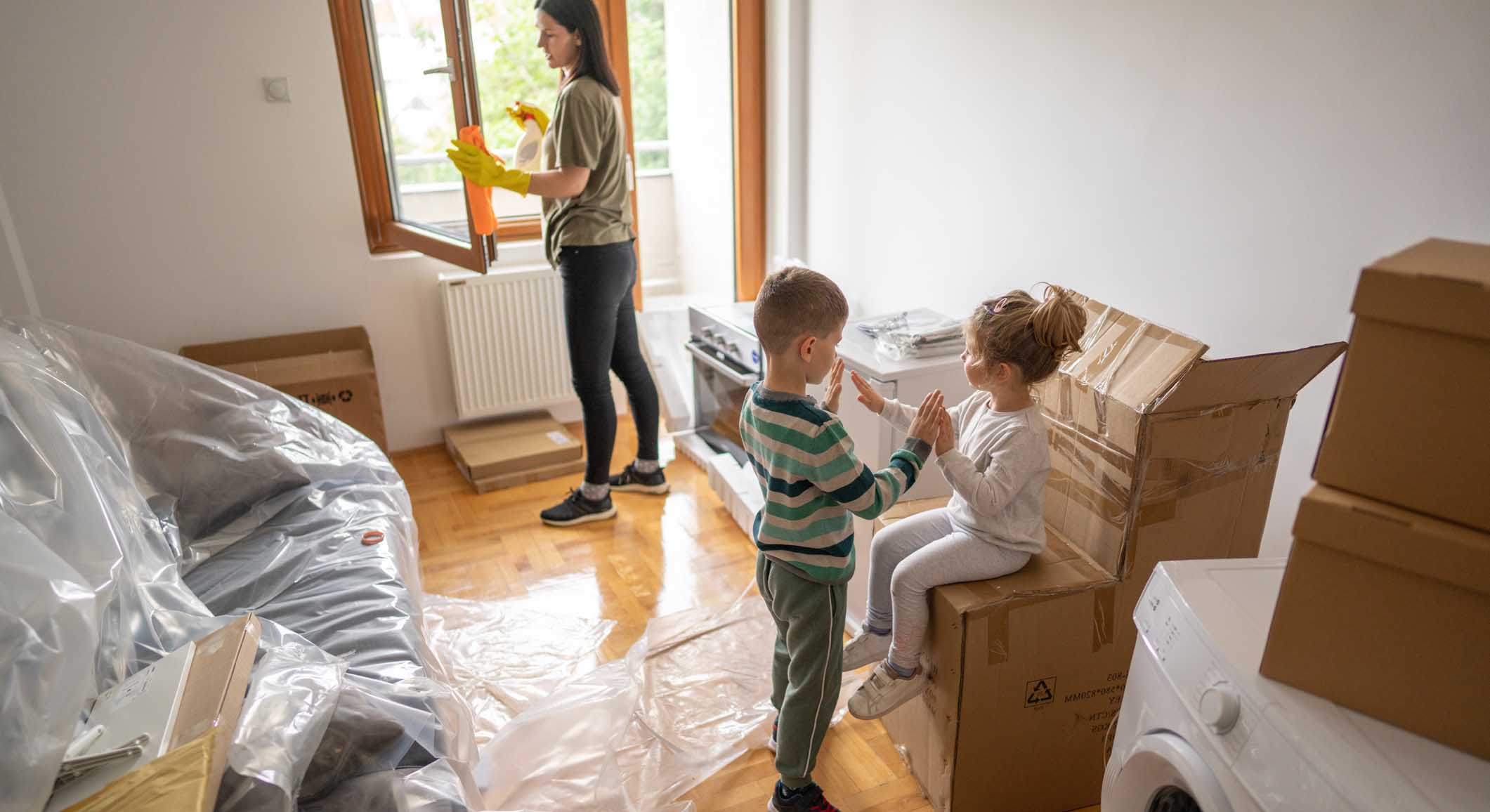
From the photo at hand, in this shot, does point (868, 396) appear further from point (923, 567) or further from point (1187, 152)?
point (1187, 152)

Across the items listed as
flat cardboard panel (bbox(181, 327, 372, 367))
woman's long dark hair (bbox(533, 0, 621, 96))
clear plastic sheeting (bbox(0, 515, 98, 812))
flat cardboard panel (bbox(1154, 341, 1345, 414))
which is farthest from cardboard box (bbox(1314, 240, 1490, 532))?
→ flat cardboard panel (bbox(181, 327, 372, 367))

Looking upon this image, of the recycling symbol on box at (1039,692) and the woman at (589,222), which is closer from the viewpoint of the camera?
the recycling symbol on box at (1039,692)

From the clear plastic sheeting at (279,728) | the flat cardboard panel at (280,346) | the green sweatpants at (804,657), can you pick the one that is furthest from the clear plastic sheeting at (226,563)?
the flat cardboard panel at (280,346)

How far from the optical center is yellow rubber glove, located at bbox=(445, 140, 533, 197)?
2.52 meters

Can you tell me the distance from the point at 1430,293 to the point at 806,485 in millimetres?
866

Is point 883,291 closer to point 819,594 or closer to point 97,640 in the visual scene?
point 819,594

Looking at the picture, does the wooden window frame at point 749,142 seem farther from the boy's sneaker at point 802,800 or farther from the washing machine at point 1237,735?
the washing machine at point 1237,735

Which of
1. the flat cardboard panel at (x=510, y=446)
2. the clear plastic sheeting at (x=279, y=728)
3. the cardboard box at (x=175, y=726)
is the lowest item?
the flat cardboard panel at (x=510, y=446)

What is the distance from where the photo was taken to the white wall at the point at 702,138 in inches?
133

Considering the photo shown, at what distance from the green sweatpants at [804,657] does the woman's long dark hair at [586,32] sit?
1481 millimetres

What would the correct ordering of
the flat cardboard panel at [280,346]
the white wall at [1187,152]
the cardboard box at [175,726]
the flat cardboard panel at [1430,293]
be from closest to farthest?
the flat cardboard panel at [1430,293]
the cardboard box at [175,726]
the white wall at [1187,152]
the flat cardboard panel at [280,346]

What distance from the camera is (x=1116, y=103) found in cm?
193

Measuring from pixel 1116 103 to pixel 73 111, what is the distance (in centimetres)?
291

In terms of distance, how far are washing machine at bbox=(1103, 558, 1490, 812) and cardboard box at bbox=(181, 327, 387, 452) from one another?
2.43m
